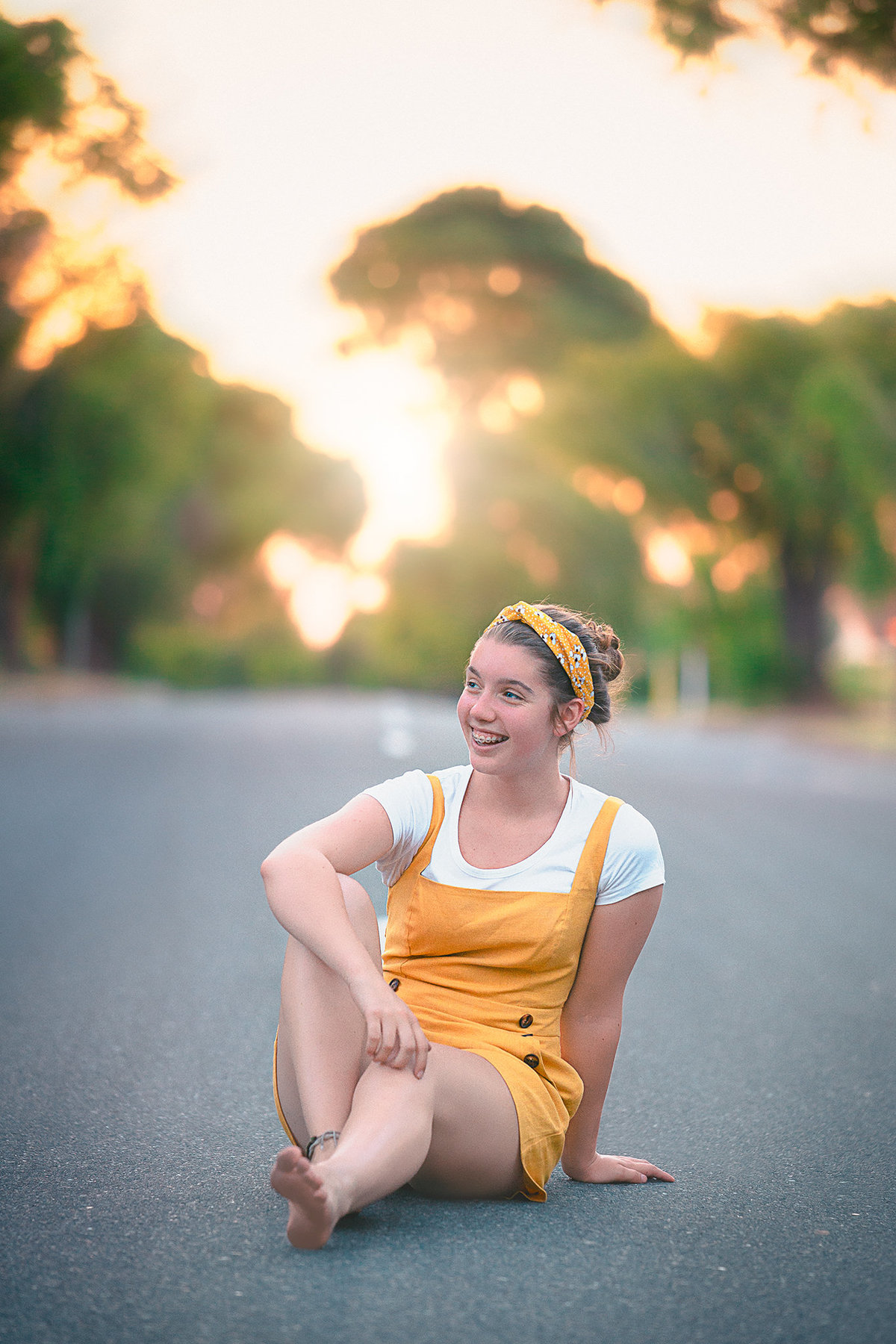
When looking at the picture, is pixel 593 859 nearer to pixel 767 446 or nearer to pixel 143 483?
pixel 767 446

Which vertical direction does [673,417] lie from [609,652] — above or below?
above

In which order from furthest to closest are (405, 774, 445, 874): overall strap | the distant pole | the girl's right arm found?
the distant pole
(405, 774, 445, 874): overall strap
the girl's right arm

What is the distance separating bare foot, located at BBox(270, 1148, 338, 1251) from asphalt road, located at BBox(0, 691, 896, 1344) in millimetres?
50

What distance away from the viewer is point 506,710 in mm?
3342

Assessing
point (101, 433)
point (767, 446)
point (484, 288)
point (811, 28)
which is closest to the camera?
point (811, 28)

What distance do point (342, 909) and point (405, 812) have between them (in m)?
0.34

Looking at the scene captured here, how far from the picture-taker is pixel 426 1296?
9.09ft

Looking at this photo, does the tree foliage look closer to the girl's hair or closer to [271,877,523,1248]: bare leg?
the girl's hair

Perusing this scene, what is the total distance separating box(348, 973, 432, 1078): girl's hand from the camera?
2982mm

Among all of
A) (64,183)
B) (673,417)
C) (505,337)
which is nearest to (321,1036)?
(64,183)

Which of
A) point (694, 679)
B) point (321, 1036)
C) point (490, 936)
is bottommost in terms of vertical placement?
point (694, 679)

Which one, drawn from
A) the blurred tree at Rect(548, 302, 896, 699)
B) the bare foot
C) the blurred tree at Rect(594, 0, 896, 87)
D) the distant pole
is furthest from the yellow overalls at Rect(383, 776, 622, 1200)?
the distant pole

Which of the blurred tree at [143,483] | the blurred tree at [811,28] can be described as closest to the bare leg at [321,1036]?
the blurred tree at [811,28]

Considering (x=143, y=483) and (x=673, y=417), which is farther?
(x=143, y=483)
